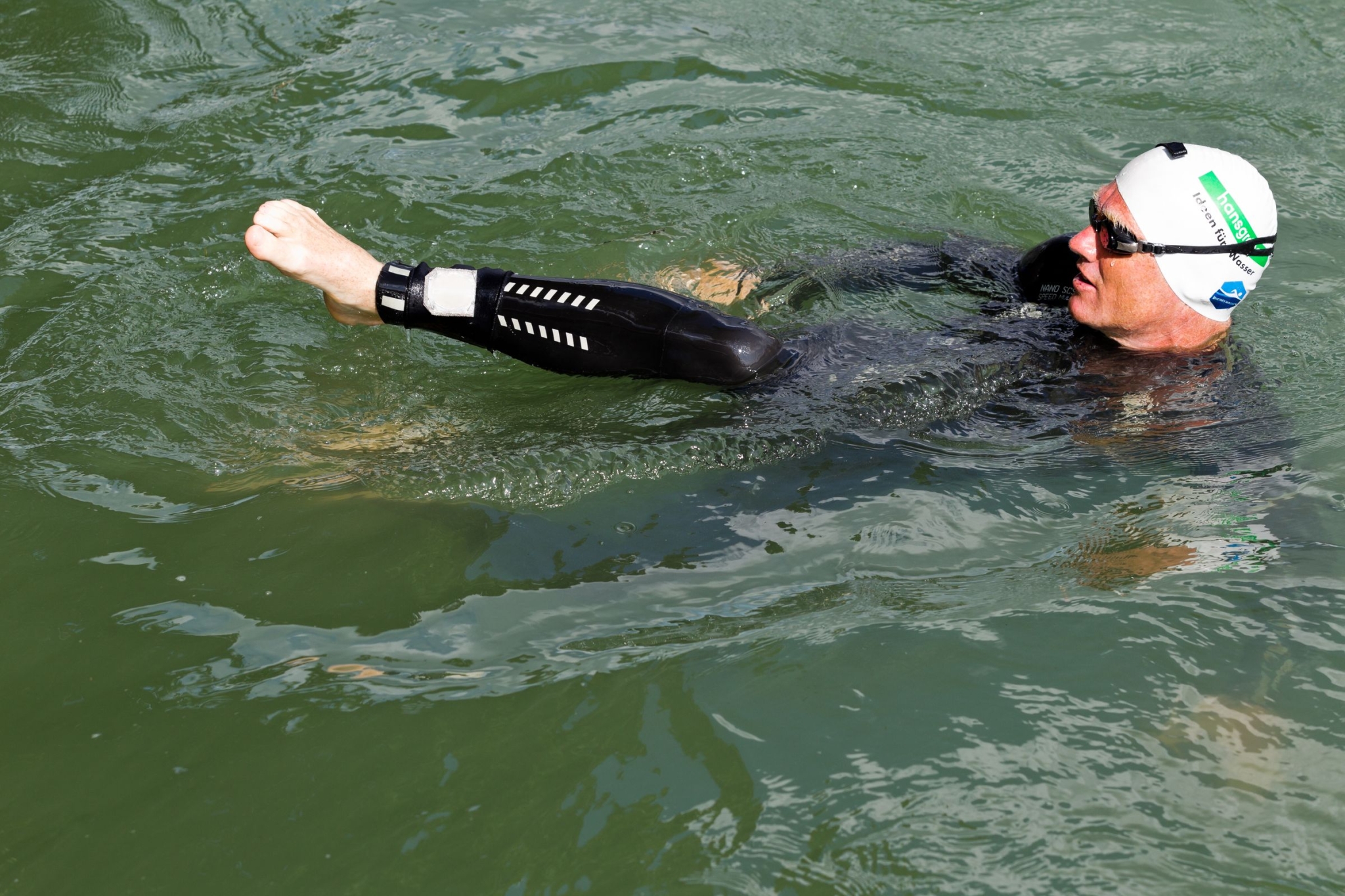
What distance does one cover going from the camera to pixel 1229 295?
145 inches

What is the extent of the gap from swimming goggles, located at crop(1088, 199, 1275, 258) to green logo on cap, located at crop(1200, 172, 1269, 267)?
0.03m

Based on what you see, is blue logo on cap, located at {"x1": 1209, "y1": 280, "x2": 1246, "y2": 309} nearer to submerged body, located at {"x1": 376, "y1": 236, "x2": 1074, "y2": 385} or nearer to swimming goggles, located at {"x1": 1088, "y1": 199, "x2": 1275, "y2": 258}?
swimming goggles, located at {"x1": 1088, "y1": 199, "x2": 1275, "y2": 258}

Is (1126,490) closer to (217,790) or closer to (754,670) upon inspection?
(754,670)

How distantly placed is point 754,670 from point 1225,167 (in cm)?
244

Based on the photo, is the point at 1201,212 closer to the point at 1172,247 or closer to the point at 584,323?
the point at 1172,247

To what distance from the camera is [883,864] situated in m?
2.20

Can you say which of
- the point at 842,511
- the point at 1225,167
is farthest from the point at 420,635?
the point at 1225,167

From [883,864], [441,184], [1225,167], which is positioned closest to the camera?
[883,864]

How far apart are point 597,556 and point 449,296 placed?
0.98 m

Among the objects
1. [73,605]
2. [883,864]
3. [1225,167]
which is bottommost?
[883,864]

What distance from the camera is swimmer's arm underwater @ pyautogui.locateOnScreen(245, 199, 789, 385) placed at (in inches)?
132

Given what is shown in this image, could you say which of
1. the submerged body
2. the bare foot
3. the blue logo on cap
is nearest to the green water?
the submerged body

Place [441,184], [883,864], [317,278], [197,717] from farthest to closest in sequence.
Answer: [441,184]
[317,278]
[197,717]
[883,864]

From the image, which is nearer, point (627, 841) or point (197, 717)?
point (627, 841)
